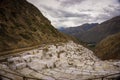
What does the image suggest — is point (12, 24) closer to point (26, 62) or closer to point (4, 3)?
point (4, 3)

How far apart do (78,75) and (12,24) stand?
113ft

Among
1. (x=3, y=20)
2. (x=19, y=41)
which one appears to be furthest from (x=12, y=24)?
(x=19, y=41)

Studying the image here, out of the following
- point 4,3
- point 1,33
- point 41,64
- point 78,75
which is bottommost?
point 78,75

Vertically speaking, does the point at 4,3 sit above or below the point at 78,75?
above

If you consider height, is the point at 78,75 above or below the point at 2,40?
below

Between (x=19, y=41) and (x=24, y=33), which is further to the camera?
(x=24, y=33)

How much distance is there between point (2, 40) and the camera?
34812mm

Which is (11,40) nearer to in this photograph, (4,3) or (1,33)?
(1,33)

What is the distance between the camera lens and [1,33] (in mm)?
38156

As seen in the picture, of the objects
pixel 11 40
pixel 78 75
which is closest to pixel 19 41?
pixel 11 40

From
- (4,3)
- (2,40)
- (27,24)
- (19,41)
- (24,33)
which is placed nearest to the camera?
(2,40)

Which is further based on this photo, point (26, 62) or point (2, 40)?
point (2, 40)

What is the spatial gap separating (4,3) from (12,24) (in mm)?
9676

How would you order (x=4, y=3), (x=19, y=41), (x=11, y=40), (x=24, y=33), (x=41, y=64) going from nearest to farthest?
(x=41, y=64)
(x=11, y=40)
(x=19, y=41)
(x=24, y=33)
(x=4, y=3)
